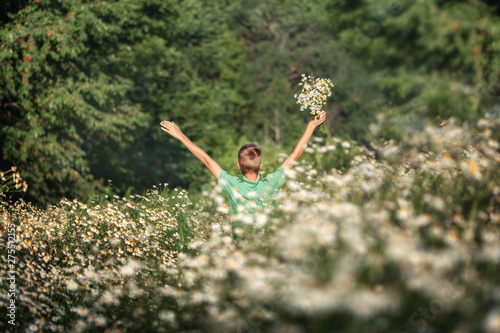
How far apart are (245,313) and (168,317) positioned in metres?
0.60

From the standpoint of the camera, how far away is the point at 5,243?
430 cm

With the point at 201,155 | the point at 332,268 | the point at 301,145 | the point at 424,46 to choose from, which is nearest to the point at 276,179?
the point at 301,145

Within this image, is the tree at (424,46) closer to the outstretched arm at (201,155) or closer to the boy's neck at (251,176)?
the boy's neck at (251,176)

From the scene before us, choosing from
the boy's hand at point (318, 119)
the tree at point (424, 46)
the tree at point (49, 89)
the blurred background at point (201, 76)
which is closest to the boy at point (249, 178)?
the boy's hand at point (318, 119)

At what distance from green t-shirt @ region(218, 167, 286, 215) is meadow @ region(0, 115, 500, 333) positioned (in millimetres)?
350

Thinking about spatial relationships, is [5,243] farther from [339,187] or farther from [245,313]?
[339,187]

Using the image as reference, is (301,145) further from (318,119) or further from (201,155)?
(201,155)

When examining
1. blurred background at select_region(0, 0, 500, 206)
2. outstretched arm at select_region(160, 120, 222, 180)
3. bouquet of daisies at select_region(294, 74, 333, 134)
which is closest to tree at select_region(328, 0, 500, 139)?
blurred background at select_region(0, 0, 500, 206)

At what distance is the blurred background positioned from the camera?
9875 millimetres

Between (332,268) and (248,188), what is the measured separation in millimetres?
2070

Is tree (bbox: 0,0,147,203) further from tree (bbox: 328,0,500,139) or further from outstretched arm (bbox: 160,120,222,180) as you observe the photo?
tree (bbox: 328,0,500,139)

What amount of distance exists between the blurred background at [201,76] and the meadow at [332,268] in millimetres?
1434

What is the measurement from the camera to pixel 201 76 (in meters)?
24.9

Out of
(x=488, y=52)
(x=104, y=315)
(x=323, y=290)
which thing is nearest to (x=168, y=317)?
(x=104, y=315)
